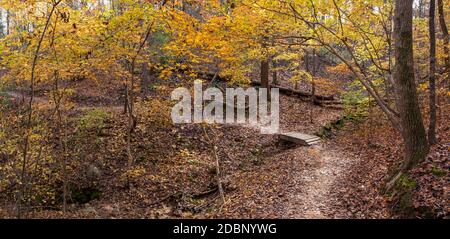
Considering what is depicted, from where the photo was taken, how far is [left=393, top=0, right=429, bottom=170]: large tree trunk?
657 cm

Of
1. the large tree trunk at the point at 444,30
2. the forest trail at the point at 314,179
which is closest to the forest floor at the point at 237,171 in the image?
the forest trail at the point at 314,179

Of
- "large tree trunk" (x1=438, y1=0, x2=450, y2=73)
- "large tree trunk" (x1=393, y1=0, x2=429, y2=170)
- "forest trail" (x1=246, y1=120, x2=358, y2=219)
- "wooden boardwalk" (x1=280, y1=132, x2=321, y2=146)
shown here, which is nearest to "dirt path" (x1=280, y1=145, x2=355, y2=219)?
"forest trail" (x1=246, y1=120, x2=358, y2=219)

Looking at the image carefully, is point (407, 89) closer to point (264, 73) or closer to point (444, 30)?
point (444, 30)

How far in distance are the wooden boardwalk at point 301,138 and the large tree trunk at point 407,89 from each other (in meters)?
5.68

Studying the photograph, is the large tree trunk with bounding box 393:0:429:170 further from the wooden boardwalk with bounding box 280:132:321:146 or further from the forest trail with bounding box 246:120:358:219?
the wooden boardwalk with bounding box 280:132:321:146

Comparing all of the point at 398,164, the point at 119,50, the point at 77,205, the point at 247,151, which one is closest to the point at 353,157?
the point at 398,164

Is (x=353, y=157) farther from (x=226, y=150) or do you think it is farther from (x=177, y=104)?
(x=177, y=104)

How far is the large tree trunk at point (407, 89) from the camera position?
657 cm

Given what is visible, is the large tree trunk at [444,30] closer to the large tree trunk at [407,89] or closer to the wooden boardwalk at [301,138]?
the large tree trunk at [407,89]

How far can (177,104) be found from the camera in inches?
549

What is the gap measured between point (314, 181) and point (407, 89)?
11.9ft

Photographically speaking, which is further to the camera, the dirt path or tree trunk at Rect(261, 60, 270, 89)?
tree trunk at Rect(261, 60, 270, 89)

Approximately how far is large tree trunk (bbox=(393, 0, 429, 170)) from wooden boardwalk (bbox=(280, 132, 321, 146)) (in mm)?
5678

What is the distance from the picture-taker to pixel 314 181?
29.2ft
